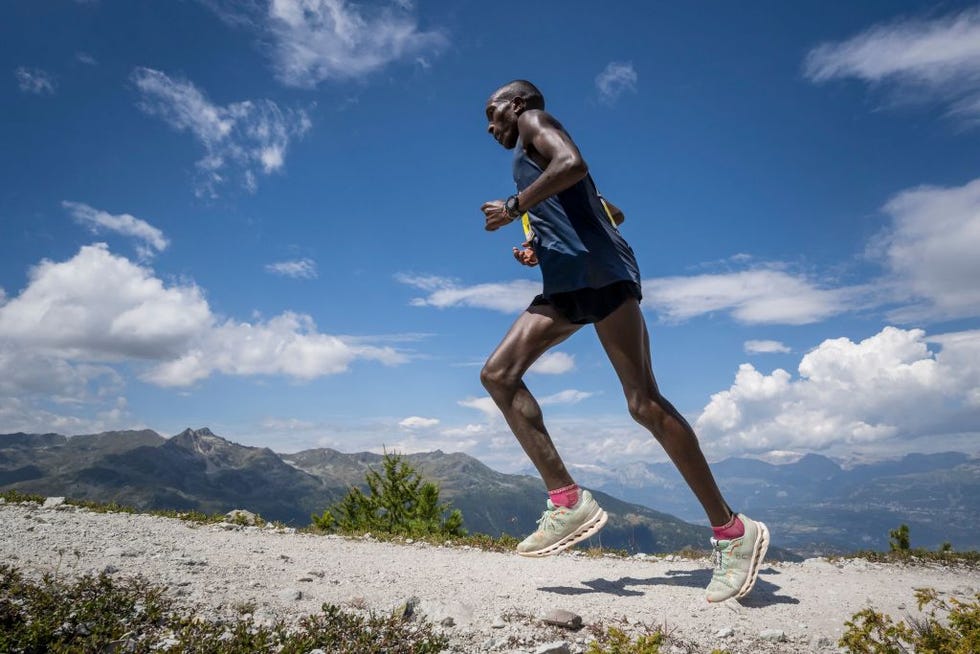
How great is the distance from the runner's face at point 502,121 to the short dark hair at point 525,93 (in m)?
0.06

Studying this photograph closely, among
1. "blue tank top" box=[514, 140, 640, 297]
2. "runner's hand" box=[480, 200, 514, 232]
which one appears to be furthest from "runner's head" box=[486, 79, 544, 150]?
"runner's hand" box=[480, 200, 514, 232]

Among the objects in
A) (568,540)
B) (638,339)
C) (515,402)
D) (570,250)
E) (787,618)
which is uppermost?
(570,250)

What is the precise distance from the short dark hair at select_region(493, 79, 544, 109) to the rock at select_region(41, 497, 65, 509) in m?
7.91

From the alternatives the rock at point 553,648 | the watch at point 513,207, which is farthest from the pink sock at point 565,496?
the watch at point 513,207

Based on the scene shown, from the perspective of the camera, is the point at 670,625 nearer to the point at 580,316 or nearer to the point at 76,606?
the point at 580,316

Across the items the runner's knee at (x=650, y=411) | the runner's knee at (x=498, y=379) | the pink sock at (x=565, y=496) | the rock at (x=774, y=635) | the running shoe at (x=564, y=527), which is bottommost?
the rock at (x=774, y=635)

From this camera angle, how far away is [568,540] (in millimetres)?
4625

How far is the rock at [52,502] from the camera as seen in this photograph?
318 inches

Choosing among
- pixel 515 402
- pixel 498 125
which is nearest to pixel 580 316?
pixel 515 402

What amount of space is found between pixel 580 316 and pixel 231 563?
3416mm

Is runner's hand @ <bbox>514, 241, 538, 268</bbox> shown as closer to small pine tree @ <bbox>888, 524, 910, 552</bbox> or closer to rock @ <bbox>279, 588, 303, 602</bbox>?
rock @ <bbox>279, 588, 303, 602</bbox>

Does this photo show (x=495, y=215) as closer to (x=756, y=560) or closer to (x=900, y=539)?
(x=756, y=560)

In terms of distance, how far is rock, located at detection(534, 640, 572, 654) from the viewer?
313cm

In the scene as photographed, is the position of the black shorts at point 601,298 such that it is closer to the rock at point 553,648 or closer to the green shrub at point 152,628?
the rock at point 553,648
